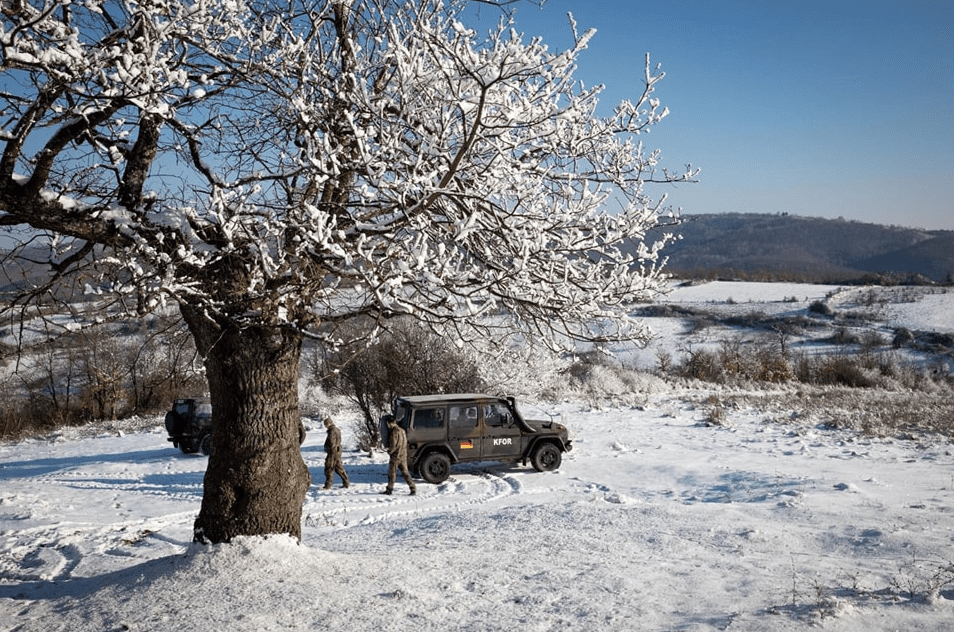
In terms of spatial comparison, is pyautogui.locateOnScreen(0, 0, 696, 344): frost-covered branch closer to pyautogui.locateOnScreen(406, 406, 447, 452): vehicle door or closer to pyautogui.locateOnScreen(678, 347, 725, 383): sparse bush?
pyautogui.locateOnScreen(406, 406, 447, 452): vehicle door

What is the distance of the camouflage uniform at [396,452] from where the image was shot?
1252cm

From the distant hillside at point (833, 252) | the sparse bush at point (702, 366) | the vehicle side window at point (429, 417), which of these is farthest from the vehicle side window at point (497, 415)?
the distant hillside at point (833, 252)

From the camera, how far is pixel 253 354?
6.34 meters

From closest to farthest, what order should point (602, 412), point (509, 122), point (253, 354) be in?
1. point (509, 122)
2. point (253, 354)
3. point (602, 412)

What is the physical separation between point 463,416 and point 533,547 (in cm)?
658

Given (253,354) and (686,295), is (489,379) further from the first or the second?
(686,295)

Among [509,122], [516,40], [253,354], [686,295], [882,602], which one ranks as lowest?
[882,602]

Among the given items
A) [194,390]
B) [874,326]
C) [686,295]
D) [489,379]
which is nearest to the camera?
[489,379]

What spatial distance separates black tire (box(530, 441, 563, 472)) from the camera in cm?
1434

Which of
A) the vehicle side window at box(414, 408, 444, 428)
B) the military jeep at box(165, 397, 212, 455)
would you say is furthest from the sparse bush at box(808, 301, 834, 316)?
the military jeep at box(165, 397, 212, 455)

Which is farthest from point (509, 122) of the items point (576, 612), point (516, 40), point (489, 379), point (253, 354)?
point (489, 379)

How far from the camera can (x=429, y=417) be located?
13.7 m

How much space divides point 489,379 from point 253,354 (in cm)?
1324

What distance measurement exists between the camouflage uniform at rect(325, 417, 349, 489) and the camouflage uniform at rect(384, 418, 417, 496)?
3.32 ft
